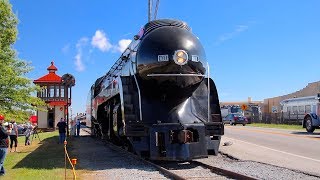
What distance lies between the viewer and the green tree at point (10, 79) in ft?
70.1

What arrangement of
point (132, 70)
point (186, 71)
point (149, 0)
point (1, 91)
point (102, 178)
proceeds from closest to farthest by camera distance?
point (102, 178) → point (186, 71) → point (132, 70) → point (1, 91) → point (149, 0)

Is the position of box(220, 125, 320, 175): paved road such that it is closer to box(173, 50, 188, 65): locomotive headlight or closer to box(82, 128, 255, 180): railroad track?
box(82, 128, 255, 180): railroad track

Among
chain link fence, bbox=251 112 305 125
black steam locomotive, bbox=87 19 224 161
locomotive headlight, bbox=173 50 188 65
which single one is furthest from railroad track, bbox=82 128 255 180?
chain link fence, bbox=251 112 305 125

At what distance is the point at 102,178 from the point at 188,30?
5091 millimetres

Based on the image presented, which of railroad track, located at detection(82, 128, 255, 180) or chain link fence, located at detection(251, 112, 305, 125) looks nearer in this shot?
railroad track, located at detection(82, 128, 255, 180)

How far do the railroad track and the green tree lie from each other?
434 inches

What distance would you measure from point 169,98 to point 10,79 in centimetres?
1163

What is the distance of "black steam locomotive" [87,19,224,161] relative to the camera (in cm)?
1141

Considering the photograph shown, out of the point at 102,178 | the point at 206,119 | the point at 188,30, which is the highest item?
the point at 188,30

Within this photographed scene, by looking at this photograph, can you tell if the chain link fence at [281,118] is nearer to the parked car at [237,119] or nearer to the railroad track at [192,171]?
the parked car at [237,119]

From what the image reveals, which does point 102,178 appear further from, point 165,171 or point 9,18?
point 9,18

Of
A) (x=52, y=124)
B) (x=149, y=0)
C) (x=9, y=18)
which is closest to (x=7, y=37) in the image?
(x=9, y=18)

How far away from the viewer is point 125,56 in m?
14.5

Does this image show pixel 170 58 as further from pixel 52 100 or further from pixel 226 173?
pixel 52 100
